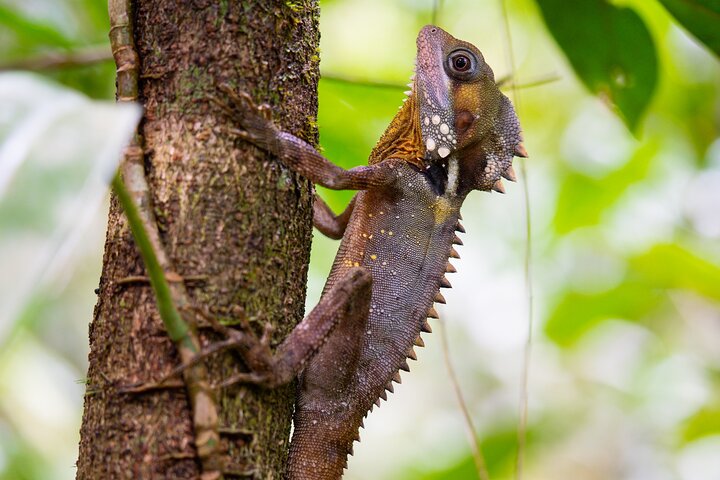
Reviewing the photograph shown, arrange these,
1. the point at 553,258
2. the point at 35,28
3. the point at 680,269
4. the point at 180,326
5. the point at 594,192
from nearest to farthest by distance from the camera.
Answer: the point at 180,326
the point at 35,28
the point at 680,269
the point at 594,192
the point at 553,258

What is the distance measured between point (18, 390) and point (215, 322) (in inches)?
147

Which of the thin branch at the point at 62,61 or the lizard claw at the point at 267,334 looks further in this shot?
the thin branch at the point at 62,61

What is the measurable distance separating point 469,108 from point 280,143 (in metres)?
1.40

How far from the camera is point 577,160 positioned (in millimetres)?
8391

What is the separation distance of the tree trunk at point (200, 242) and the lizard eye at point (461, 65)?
126cm

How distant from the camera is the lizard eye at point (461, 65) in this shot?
3.66 metres

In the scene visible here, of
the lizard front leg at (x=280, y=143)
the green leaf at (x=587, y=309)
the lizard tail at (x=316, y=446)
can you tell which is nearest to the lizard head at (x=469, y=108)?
the lizard front leg at (x=280, y=143)

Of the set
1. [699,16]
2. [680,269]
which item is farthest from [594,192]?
[699,16]

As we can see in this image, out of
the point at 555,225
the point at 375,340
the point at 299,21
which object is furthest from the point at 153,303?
the point at 555,225

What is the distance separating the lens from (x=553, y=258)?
785 cm

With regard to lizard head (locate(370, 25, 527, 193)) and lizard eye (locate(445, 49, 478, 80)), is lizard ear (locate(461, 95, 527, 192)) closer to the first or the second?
lizard head (locate(370, 25, 527, 193))

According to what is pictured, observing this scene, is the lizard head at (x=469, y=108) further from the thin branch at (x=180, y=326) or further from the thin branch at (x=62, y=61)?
the thin branch at (x=180, y=326)

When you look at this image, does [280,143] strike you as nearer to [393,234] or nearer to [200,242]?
[200,242]

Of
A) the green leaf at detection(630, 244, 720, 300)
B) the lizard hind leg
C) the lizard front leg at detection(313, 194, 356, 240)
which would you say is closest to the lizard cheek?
the lizard front leg at detection(313, 194, 356, 240)
